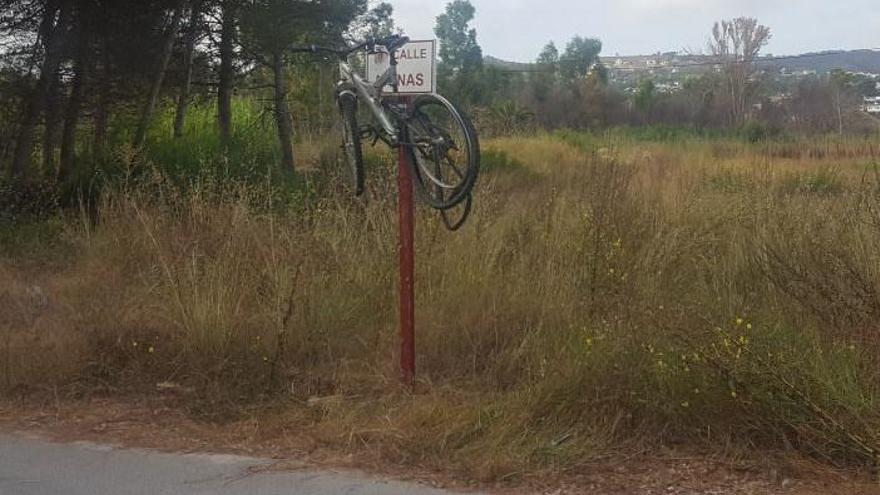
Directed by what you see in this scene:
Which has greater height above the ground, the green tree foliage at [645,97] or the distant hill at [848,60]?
the distant hill at [848,60]

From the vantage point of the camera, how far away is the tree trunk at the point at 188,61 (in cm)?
1352

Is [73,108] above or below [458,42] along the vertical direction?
below

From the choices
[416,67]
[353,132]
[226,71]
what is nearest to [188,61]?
[226,71]

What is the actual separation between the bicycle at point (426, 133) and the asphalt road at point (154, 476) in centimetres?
170

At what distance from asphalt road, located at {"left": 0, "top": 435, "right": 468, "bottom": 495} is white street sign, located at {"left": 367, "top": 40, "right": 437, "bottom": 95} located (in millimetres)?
2126

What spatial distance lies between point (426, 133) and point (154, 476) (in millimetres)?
2356

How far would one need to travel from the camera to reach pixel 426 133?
5340mm

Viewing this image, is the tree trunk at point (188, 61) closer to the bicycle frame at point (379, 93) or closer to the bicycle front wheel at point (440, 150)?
the bicycle frame at point (379, 93)

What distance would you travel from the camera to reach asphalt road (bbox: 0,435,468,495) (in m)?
4.39

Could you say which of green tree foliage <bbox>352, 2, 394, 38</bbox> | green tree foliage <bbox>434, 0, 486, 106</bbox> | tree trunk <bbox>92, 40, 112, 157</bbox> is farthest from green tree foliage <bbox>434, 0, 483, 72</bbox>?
tree trunk <bbox>92, 40, 112, 157</bbox>

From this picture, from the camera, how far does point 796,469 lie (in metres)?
4.43

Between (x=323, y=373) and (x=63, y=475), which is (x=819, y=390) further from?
(x=63, y=475)

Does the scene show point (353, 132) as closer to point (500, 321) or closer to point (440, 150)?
point (440, 150)

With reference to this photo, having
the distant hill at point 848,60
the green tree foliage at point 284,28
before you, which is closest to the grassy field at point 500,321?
the green tree foliage at point 284,28
